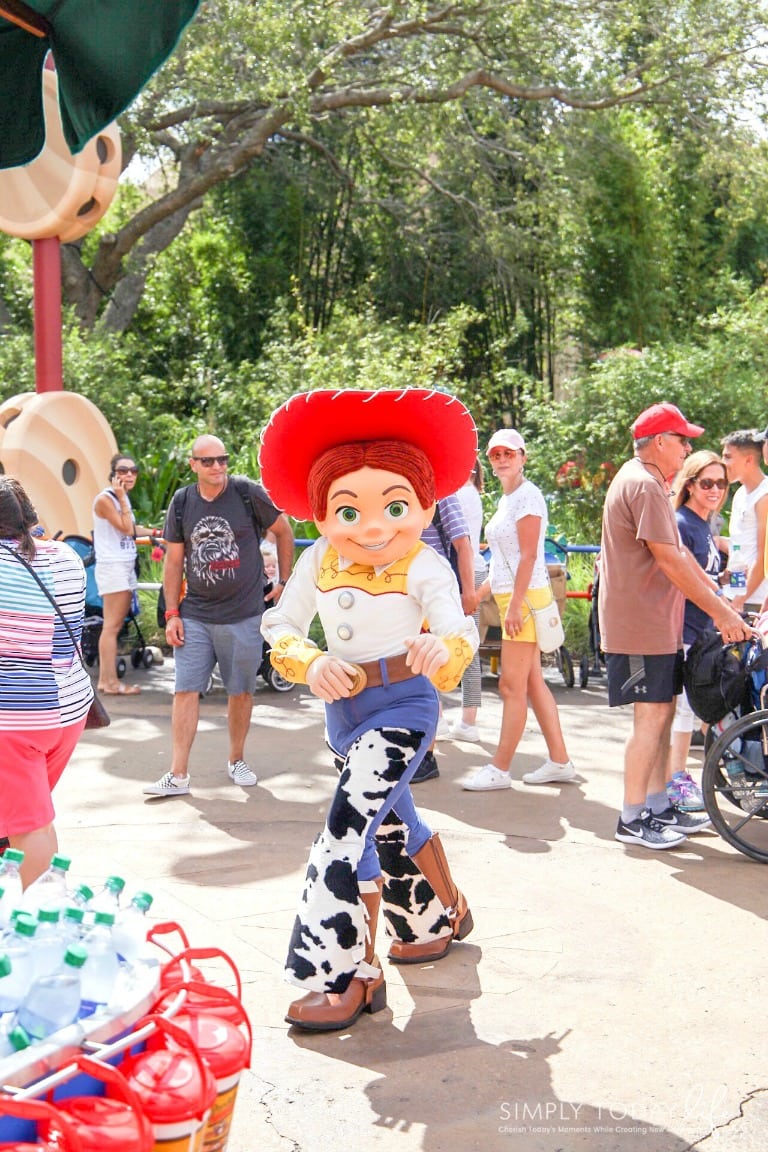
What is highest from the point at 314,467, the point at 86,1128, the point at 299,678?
the point at 314,467

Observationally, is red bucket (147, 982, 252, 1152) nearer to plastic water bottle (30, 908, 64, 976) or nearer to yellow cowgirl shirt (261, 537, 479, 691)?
plastic water bottle (30, 908, 64, 976)

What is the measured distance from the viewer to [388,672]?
158 inches

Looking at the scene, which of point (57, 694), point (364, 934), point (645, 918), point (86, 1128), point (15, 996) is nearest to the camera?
point (86, 1128)

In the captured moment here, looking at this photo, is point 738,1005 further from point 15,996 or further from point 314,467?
point 15,996

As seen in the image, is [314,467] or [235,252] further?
[235,252]

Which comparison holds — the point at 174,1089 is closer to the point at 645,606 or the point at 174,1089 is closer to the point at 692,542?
the point at 645,606

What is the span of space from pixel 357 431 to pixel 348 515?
0.29m

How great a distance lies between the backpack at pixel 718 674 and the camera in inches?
222

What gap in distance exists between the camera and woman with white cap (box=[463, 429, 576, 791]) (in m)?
6.48

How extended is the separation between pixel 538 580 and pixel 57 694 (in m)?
3.03

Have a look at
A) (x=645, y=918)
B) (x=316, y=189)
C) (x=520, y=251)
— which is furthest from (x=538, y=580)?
(x=316, y=189)

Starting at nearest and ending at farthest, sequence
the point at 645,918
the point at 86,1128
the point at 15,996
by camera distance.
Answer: the point at 86,1128, the point at 15,996, the point at 645,918

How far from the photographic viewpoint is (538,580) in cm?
659

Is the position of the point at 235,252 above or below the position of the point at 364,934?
above
